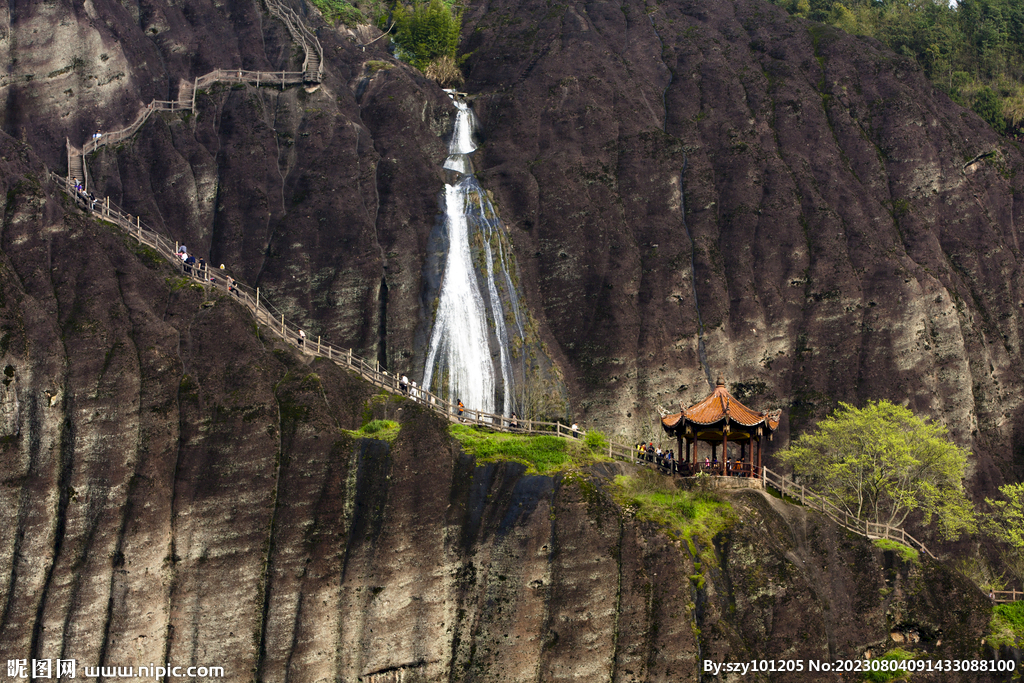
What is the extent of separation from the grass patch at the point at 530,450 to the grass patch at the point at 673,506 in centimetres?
191

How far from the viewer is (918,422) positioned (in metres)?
46.9

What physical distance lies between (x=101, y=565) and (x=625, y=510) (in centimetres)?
1915

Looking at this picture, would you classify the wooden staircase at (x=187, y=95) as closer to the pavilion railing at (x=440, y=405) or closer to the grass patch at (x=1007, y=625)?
the pavilion railing at (x=440, y=405)

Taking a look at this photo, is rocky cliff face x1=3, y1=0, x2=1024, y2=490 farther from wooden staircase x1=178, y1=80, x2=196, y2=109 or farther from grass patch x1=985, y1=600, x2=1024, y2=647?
grass patch x1=985, y1=600, x2=1024, y2=647

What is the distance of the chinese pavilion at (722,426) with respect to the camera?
4366 cm

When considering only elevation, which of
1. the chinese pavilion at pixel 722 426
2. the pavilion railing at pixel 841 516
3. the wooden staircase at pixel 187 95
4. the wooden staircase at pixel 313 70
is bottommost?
the pavilion railing at pixel 841 516

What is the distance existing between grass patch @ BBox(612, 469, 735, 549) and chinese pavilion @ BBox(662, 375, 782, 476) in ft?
5.32

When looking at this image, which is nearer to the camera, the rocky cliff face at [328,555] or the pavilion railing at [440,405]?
the rocky cliff face at [328,555]

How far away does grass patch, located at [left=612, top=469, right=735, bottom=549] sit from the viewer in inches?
1639

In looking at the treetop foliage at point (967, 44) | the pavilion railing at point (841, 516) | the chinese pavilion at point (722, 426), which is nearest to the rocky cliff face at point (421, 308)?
the pavilion railing at point (841, 516)

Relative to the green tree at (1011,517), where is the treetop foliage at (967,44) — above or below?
above

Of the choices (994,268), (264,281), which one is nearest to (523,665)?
(264,281)

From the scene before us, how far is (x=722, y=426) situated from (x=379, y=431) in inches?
529

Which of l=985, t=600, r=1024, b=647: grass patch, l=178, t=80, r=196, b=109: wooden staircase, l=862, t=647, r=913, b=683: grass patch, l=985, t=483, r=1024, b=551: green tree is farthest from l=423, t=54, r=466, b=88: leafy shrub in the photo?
l=862, t=647, r=913, b=683: grass patch
